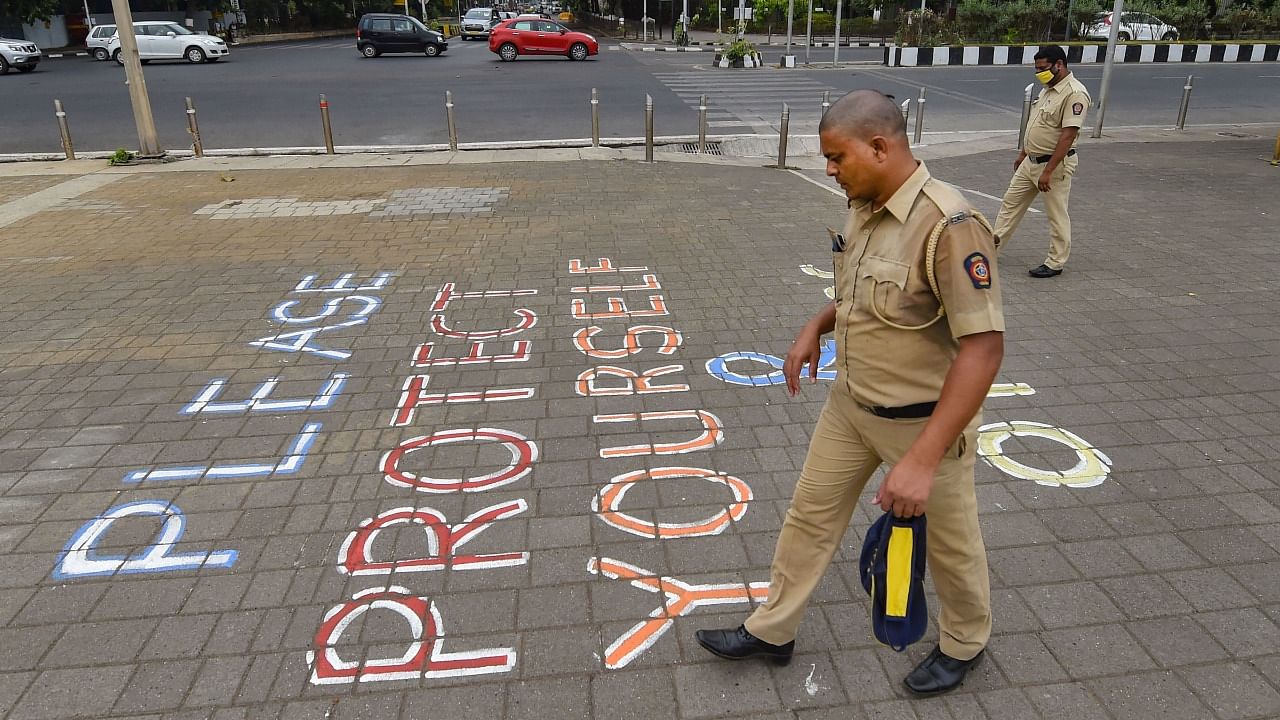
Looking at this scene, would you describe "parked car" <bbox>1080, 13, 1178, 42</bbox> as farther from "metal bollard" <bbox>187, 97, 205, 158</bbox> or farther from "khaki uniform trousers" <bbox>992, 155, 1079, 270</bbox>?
"metal bollard" <bbox>187, 97, 205, 158</bbox>

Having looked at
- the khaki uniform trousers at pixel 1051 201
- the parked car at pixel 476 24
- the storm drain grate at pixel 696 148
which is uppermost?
the parked car at pixel 476 24

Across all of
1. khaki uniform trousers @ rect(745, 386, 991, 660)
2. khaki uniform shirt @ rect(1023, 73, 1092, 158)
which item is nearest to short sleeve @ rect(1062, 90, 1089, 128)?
khaki uniform shirt @ rect(1023, 73, 1092, 158)

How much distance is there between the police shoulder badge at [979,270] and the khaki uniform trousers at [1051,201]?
5.41 m

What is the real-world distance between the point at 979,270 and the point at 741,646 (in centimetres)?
150

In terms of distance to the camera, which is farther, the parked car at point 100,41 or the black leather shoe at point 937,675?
the parked car at point 100,41

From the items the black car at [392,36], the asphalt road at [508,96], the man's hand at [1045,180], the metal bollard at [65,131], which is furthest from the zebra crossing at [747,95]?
the black car at [392,36]

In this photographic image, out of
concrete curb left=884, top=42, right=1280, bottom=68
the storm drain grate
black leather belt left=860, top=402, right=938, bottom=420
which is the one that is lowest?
the storm drain grate

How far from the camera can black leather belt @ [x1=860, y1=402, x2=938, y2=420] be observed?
2.44 meters

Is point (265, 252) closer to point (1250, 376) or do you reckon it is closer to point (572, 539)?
point (572, 539)

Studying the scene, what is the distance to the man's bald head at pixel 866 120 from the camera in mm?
2295

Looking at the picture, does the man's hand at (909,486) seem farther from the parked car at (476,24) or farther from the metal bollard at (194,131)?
the parked car at (476,24)

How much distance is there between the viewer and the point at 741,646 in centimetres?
288

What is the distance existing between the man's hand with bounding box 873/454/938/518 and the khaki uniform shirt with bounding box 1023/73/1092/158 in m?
5.31

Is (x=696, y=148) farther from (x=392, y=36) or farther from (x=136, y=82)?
(x=392, y=36)
